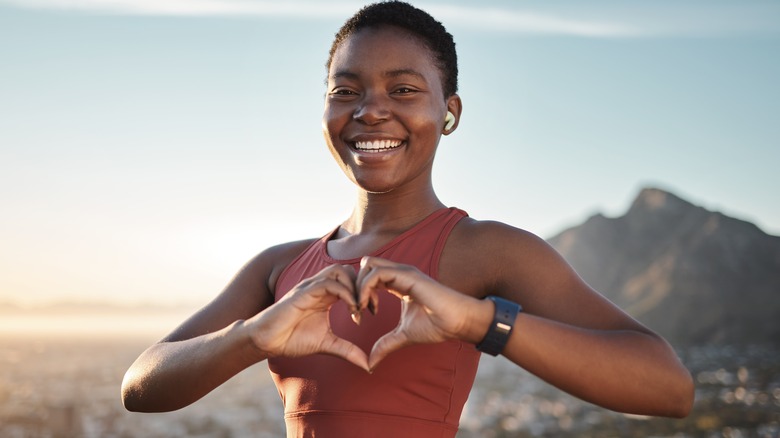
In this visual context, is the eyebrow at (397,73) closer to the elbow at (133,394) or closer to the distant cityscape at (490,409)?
the elbow at (133,394)

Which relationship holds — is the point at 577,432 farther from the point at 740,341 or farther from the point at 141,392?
the point at 141,392

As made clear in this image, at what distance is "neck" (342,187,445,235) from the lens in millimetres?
3168

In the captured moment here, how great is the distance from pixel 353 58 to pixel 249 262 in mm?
996

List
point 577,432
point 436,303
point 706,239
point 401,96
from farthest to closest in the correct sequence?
point 706,239 → point 577,432 → point 401,96 → point 436,303

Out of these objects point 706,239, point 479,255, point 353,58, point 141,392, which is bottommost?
point 706,239

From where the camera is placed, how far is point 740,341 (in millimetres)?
106875

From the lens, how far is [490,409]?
87062 mm

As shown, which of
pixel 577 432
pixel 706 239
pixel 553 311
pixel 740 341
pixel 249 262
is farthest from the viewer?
pixel 706 239

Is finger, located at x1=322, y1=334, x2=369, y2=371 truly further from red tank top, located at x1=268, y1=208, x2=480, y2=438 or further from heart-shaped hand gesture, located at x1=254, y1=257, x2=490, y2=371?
red tank top, located at x1=268, y1=208, x2=480, y2=438

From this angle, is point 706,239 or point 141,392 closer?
point 141,392

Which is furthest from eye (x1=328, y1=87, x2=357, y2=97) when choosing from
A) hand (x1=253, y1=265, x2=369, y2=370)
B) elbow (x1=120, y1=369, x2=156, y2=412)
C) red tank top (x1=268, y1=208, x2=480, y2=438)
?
elbow (x1=120, y1=369, x2=156, y2=412)

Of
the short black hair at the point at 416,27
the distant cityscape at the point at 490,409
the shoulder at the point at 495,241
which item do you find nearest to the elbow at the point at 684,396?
the shoulder at the point at 495,241

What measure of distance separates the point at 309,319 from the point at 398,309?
0.40 m

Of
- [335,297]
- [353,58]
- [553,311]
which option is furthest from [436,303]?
[353,58]
